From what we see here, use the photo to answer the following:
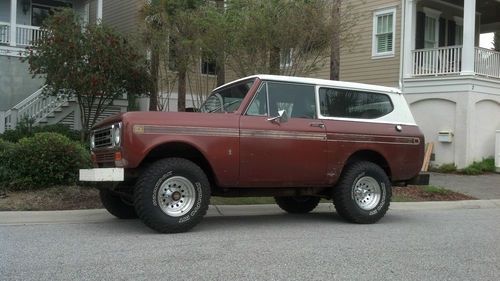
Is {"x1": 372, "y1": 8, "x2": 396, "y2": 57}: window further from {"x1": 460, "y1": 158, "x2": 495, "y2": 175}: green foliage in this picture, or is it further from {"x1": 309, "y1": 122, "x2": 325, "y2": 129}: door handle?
{"x1": 309, "y1": 122, "x2": 325, "y2": 129}: door handle

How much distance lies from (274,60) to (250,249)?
6791 mm

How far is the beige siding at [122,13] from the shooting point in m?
23.6

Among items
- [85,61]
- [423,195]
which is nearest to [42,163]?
[85,61]

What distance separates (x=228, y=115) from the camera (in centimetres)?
787

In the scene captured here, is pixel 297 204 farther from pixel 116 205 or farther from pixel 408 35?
pixel 408 35

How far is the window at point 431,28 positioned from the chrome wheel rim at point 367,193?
1326 cm

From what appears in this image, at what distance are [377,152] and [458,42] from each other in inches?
586

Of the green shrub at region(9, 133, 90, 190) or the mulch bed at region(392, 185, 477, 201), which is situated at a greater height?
the green shrub at region(9, 133, 90, 190)

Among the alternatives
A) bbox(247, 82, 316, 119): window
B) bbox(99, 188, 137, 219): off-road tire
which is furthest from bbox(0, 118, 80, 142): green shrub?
bbox(247, 82, 316, 119): window

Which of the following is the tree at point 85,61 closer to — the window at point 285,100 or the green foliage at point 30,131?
the green foliage at point 30,131

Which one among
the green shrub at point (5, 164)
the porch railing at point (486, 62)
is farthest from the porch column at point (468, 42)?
the green shrub at point (5, 164)

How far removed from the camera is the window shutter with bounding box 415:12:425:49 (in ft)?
67.3

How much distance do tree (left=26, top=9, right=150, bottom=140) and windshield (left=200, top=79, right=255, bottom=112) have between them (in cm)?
675

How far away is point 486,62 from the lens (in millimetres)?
19188
